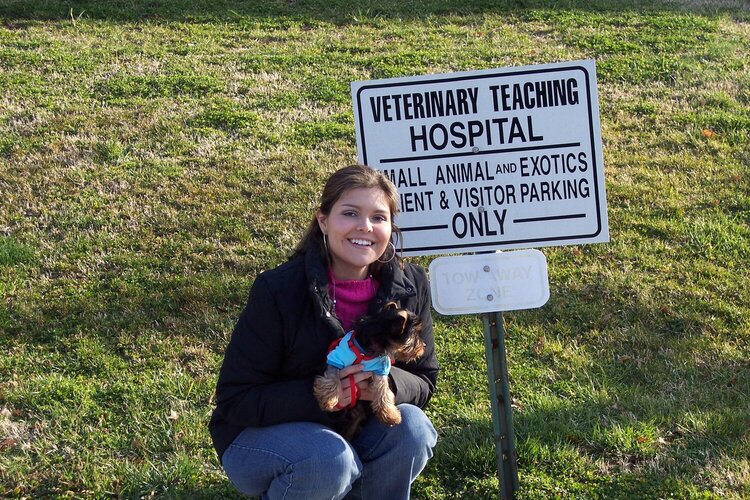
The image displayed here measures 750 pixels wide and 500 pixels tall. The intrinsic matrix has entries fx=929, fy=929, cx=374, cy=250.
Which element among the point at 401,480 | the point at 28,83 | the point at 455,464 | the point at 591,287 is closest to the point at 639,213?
the point at 591,287

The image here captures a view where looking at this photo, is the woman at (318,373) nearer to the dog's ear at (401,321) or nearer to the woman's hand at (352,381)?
the woman's hand at (352,381)

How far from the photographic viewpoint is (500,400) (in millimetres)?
3811

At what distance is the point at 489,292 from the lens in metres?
3.66

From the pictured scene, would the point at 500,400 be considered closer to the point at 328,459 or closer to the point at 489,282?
the point at 489,282

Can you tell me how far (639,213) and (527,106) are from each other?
→ 362 centimetres

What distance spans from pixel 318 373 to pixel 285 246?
10.5 feet

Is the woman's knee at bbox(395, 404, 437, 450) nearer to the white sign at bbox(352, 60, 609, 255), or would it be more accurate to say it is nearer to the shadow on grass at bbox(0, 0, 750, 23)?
the white sign at bbox(352, 60, 609, 255)

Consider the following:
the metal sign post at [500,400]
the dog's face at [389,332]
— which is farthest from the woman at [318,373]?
the metal sign post at [500,400]

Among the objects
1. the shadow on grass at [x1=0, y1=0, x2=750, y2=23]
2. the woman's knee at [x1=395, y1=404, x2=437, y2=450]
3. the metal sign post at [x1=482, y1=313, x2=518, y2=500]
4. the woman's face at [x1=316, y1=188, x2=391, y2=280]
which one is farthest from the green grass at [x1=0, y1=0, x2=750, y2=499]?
the woman's face at [x1=316, y1=188, x2=391, y2=280]

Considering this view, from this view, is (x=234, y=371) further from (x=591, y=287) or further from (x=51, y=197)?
(x=51, y=197)

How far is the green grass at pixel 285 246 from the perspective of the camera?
14.1 ft

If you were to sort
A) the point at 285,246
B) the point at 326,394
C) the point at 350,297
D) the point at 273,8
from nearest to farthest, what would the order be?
1. the point at 326,394
2. the point at 350,297
3. the point at 285,246
4. the point at 273,8

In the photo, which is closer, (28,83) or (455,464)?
(455,464)

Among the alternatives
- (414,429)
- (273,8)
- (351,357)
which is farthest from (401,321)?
(273,8)
